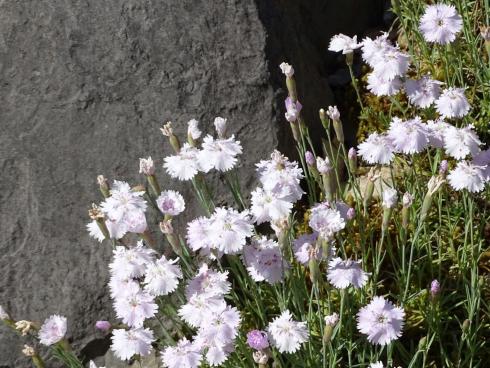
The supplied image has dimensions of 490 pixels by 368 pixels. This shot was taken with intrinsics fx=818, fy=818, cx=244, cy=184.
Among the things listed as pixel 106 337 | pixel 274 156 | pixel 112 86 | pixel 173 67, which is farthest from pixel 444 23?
pixel 106 337

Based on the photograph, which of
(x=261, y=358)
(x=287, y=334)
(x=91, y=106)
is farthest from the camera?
(x=91, y=106)

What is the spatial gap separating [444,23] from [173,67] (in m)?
1.02

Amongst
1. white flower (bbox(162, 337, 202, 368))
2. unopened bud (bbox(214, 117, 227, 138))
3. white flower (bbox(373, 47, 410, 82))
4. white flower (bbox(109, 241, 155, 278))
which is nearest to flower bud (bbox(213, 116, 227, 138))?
unopened bud (bbox(214, 117, 227, 138))

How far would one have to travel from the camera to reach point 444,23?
266 cm

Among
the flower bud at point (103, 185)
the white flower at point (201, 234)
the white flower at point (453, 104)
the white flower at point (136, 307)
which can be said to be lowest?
the white flower at point (136, 307)

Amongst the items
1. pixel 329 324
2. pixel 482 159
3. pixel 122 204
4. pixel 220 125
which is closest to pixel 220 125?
pixel 220 125

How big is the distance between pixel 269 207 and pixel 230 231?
0.43 feet

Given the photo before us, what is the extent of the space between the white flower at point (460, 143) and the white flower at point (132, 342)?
1025 millimetres

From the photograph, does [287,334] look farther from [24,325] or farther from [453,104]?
[453,104]

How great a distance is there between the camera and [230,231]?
2.17 m

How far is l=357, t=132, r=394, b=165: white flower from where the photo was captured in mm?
2404

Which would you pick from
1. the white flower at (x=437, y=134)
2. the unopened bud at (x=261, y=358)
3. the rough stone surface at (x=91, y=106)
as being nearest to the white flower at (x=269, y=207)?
the unopened bud at (x=261, y=358)

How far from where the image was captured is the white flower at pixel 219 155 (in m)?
2.32

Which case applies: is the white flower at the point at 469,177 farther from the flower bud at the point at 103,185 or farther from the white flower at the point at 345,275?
the flower bud at the point at 103,185
